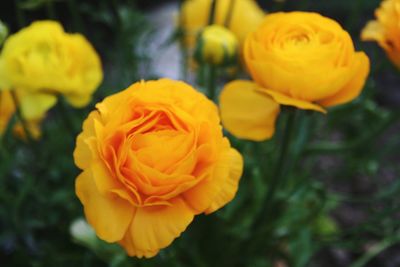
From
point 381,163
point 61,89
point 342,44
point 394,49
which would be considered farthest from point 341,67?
point 381,163

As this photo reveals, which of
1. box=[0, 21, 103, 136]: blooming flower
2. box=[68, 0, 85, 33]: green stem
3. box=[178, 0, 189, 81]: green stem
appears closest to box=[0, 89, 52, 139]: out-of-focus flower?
box=[0, 21, 103, 136]: blooming flower

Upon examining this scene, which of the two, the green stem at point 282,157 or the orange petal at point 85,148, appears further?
the green stem at point 282,157

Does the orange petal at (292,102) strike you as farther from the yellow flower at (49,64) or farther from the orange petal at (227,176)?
the yellow flower at (49,64)

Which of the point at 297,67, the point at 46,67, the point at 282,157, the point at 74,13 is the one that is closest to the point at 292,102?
the point at 297,67

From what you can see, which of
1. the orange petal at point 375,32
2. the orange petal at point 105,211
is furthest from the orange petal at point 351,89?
the orange petal at point 105,211

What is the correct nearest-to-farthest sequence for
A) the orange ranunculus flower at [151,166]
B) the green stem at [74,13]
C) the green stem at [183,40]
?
the orange ranunculus flower at [151,166] → the green stem at [74,13] → the green stem at [183,40]

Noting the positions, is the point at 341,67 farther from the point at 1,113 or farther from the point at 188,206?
the point at 1,113
